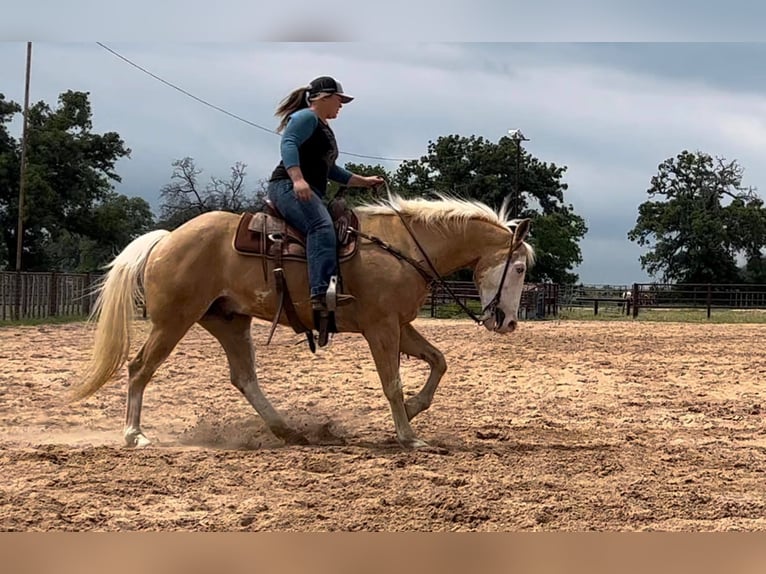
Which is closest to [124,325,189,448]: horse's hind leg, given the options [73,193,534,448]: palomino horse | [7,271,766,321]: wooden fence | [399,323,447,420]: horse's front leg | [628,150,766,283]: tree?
[73,193,534,448]: palomino horse

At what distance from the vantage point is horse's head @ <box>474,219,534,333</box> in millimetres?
5168

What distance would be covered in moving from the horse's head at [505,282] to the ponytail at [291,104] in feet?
5.37

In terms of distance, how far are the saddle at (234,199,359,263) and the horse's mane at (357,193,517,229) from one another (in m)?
0.29

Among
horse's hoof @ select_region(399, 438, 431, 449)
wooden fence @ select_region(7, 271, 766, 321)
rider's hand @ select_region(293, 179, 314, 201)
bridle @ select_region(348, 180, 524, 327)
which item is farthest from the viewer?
wooden fence @ select_region(7, 271, 766, 321)

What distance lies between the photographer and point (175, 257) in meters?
5.21

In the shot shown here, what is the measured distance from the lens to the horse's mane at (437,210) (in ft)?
17.4

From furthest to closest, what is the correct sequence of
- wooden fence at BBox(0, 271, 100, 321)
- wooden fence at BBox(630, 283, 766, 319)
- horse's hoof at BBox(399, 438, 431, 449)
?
wooden fence at BBox(630, 283, 766, 319), wooden fence at BBox(0, 271, 100, 321), horse's hoof at BBox(399, 438, 431, 449)

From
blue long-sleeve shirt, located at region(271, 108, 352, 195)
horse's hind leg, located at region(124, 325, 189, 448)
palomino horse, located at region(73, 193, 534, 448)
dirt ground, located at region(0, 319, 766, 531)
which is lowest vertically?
dirt ground, located at region(0, 319, 766, 531)

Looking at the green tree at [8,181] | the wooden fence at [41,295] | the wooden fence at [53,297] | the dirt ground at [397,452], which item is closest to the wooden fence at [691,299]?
the wooden fence at [53,297]

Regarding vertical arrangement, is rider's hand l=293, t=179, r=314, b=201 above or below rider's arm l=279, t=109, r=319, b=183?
below

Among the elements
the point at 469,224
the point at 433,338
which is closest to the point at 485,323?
the point at 469,224

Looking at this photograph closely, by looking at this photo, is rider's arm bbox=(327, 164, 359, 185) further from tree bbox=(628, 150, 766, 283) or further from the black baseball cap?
tree bbox=(628, 150, 766, 283)

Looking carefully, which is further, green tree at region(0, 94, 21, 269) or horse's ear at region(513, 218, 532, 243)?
green tree at region(0, 94, 21, 269)

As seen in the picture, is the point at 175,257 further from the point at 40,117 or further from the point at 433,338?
the point at 40,117
